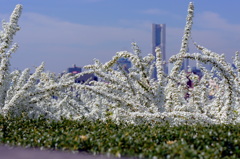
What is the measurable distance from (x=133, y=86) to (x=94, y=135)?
338 centimetres

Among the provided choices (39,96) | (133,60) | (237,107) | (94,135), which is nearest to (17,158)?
(94,135)

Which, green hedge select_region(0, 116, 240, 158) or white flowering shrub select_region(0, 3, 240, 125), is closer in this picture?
green hedge select_region(0, 116, 240, 158)

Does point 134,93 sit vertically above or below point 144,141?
above

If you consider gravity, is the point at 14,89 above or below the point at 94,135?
above

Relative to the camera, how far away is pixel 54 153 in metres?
4.18

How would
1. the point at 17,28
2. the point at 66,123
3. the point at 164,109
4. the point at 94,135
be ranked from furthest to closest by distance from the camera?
the point at 17,28, the point at 164,109, the point at 66,123, the point at 94,135

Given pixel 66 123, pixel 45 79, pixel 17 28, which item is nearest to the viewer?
pixel 66 123

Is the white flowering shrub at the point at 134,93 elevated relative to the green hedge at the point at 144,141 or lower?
elevated

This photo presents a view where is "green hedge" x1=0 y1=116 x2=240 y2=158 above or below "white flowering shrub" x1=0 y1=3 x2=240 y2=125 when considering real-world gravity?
below

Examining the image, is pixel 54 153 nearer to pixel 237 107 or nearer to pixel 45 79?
pixel 237 107

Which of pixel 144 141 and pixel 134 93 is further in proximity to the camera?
pixel 134 93

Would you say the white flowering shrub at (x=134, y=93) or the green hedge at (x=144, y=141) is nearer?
the green hedge at (x=144, y=141)

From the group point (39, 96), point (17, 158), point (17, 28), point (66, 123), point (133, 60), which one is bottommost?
point (17, 158)

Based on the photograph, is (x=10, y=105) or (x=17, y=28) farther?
(x=17, y=28)
